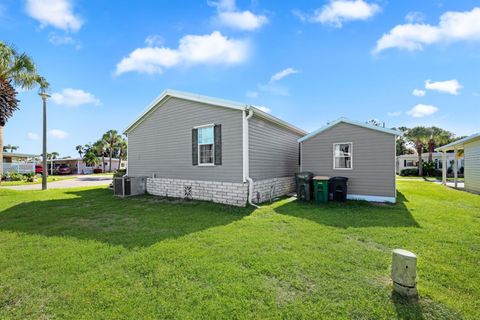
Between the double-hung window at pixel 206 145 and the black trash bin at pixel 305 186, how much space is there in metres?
3.52

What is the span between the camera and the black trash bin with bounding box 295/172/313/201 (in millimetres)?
8578

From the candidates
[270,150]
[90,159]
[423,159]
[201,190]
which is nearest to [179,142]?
[201,190]

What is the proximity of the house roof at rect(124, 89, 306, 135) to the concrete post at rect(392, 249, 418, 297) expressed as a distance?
599 cm

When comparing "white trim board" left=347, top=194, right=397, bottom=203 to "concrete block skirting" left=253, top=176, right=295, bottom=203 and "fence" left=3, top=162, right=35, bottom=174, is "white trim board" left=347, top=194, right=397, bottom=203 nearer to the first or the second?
"concrete block skirting" left=253, top=176, right=295, bottom=203

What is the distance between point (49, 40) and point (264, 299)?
12.7 meters

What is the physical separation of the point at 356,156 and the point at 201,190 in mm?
6167

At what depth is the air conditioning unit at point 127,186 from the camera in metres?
10.2

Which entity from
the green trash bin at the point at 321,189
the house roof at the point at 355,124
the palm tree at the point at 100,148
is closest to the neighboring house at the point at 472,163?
the house roof at the point at 355,124

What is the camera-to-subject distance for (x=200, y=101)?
343 inches

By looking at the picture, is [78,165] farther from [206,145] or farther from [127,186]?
[206,145]

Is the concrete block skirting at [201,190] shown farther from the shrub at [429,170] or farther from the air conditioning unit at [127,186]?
the shrub at [429,170]

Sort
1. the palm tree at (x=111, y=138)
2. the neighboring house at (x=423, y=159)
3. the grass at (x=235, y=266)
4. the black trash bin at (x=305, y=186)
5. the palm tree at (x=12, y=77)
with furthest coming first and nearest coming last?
the palm tree at (x=111, y=138), the neighboring house at (x=423, y=159), the palm tree at (x=12, y=77), the black trash bin at (x=305, y=186), the grass at (x=235, y=266)

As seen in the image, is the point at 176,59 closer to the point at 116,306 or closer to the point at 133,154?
the point at 133,154

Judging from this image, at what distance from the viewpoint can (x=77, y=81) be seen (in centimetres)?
1200
